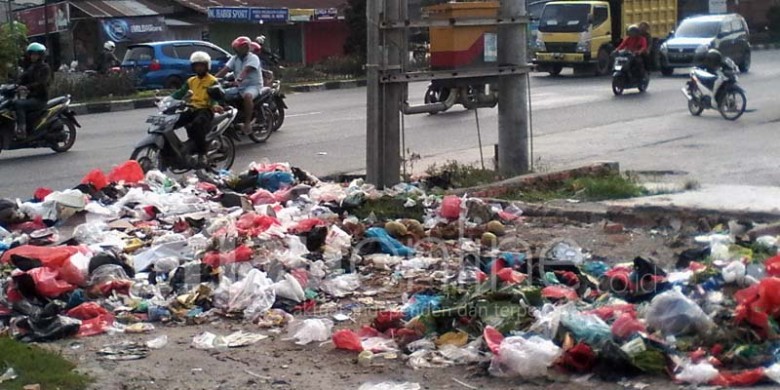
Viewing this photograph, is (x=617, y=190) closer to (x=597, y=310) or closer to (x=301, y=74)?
(x=597, y=310)

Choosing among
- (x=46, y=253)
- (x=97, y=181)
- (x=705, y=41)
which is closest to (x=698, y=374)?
(x=46, y=253)

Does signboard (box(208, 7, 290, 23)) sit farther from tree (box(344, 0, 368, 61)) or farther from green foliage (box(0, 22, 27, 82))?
green foliage (box(0, 22, 27, 82))

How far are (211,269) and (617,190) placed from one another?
4.27m

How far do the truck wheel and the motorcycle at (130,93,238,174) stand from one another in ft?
67.9

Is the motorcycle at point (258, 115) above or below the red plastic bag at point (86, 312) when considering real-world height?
above

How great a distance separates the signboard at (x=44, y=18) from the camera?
119 feet

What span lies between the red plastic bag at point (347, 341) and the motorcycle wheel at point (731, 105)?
13.6 meters

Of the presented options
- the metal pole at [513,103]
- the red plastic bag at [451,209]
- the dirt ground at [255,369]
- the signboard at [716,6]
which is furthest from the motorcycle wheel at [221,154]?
the signboard at [716,6]

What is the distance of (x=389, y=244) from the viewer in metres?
8.12

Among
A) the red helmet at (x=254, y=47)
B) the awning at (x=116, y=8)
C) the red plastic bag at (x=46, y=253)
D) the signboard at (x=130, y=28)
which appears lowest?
the red plastic bag at (x=46, y=253)

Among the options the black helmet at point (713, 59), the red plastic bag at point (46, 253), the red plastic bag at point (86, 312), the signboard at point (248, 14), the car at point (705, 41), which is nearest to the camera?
the red plastic bag at point (86, 312)

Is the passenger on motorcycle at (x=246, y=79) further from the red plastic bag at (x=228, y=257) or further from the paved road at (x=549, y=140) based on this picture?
the red plastic bag at (x=228, y=257)

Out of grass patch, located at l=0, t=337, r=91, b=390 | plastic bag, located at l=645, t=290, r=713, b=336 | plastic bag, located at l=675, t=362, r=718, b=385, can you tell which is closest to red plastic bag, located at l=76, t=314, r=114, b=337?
grass patch, located at l=0, t=337, r=91, b=390

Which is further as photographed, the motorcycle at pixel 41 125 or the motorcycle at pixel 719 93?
the motorcycle at pixel 719 93
